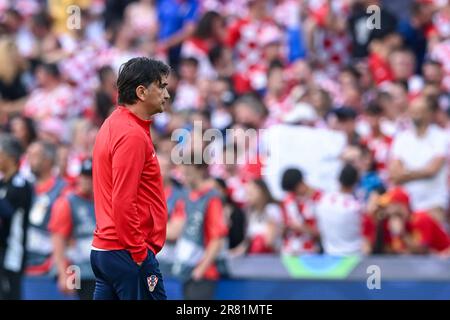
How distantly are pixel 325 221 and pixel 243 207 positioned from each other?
36.6 inches

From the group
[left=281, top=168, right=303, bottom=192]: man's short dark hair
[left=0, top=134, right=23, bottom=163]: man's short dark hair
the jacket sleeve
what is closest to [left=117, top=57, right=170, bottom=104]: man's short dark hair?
the jacket sleeve

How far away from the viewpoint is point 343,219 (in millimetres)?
10523

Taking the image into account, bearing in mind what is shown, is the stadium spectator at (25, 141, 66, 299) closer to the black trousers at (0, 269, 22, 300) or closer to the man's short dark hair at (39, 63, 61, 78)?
the black trousers at (0, 269, 22, 300)

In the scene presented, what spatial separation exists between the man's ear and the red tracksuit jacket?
0.33 ft

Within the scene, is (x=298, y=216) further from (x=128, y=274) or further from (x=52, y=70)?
(x=128, y=274)

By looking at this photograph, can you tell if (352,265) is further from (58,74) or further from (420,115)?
(58,74)

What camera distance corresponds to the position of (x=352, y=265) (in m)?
10.1

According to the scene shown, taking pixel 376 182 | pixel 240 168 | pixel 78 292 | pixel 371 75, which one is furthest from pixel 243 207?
pixel 371 75

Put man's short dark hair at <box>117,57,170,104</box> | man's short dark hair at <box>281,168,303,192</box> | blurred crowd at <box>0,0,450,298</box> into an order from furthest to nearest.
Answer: man's short dark hair at <box>281,168,303,192</box> < blurred crowd at <box>0,0,450,298</box> < man's short dark hair at <box>117,57,170,104</box>

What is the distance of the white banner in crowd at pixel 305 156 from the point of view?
1145 cm

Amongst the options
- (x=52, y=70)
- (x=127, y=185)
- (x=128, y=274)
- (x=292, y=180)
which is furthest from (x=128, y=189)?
(x=52, y=70)

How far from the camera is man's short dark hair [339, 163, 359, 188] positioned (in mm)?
10609

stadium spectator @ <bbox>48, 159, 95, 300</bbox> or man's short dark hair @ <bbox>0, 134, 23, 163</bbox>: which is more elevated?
man's short dark hair @ <bbox>0, 134, 23, 163</bbox>

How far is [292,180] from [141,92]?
15.2 ft
